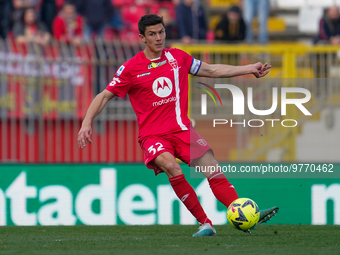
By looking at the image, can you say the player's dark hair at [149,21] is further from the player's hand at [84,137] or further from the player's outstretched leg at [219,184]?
the player's outstretched leg at [219,184]

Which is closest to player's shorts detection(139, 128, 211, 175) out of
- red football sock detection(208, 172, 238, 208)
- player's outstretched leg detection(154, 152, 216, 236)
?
player's outstretched leg detection(154, 152, 216, 236)

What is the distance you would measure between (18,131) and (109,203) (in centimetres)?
199

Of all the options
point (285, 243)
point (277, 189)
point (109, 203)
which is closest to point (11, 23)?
point (109, 203)

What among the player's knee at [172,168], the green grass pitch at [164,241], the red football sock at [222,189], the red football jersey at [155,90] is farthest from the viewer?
the red football jersey at [155,90]

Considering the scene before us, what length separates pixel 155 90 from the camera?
5.97 m

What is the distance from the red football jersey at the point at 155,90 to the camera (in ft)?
19.5

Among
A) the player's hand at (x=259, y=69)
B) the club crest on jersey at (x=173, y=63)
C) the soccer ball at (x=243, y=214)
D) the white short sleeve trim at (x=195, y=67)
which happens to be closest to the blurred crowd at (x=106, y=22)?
the white short sleeve trim at (x=195, y=67)

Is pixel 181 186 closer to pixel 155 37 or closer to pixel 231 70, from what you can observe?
pixel 231 70

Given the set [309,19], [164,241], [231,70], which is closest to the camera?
[164,241]

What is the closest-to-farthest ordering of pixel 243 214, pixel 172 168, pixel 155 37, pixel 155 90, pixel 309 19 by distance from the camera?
pixel 243 214
pixel 172 168
pixel 155 37
pixel 155 90
pixel 309 19

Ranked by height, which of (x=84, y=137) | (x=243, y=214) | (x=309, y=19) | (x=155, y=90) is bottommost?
(x=243, y=214)

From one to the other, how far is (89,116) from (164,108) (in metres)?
0.73

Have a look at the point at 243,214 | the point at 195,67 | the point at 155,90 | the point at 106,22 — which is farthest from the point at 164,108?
the point at 106,22

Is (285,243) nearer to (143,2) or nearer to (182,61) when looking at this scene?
(182,61)
